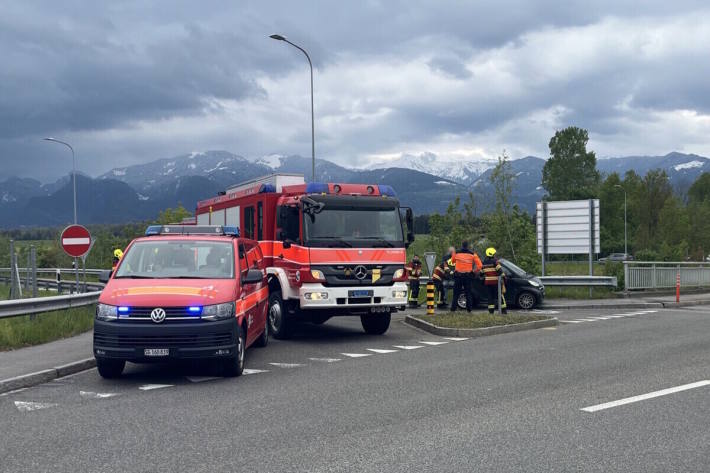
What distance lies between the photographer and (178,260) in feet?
34.3

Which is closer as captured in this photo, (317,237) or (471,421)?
(471,421)

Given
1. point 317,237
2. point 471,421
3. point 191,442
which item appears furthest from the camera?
point 317,237

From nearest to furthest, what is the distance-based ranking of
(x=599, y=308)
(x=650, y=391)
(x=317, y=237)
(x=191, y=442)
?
(x=191, y=442), (x=650, y=391), (x=317, y=237), (x=599, y=308)

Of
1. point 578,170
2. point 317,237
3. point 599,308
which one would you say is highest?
point 578,170

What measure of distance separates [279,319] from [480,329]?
4.00 m

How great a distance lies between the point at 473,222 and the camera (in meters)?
31.5

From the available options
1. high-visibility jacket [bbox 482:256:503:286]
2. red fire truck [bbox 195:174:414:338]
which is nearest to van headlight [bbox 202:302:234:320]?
red fire truck [bbox 195:174:414:338]

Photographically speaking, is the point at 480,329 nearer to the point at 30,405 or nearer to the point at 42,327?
the point at 42,327

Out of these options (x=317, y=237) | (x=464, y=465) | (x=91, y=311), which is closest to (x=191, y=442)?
(x=464, y=465)

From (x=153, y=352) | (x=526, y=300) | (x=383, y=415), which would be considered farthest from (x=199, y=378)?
(x=526, y=300)

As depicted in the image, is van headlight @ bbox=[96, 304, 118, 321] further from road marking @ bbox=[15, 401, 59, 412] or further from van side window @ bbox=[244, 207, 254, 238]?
van side window @ bbox=[244, 207, 254, 238]

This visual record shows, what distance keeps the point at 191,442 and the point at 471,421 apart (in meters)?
2.52

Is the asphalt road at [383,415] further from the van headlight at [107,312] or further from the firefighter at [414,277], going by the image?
the firefighter at [414,277]

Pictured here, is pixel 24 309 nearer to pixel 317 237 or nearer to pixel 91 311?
pixel 91 311
